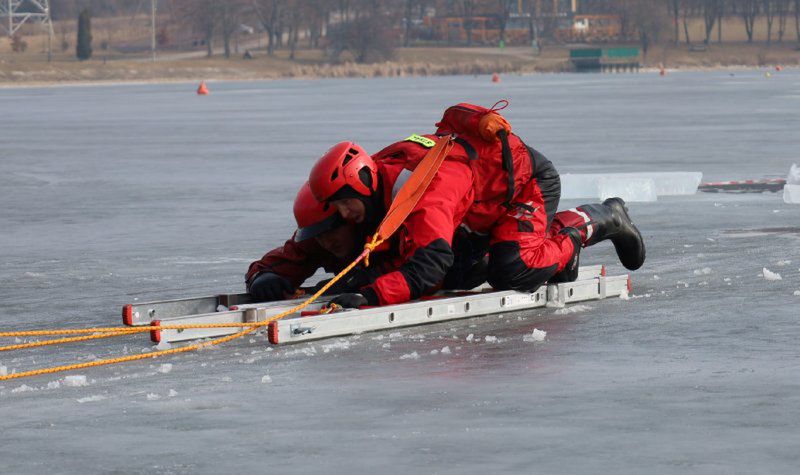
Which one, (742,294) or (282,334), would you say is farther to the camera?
(742,294)

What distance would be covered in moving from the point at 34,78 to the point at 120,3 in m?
82.0

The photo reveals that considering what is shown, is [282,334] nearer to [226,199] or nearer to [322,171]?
[322,171]

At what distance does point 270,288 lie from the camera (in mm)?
8414

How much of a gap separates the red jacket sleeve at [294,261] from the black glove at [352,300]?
712 mm

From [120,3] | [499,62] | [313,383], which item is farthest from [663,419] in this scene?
[120,3]

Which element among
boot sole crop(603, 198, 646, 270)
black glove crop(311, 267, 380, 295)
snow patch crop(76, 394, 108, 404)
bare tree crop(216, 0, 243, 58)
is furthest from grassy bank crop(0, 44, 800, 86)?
snow patch crop(76, 394, 108, 404)

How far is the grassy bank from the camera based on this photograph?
99.2 meters

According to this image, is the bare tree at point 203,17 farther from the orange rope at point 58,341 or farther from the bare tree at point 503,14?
the orange rope at point 58,341

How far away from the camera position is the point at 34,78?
3733 inches

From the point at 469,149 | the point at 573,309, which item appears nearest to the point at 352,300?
the point at 469,149

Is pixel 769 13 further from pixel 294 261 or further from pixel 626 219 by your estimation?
pixel 294 261

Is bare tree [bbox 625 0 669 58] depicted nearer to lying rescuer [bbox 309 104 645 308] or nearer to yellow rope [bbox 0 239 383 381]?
lying rescuer [bbox 309 104 645 308]

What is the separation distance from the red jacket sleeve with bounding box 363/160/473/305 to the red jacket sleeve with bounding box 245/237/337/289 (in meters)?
0.70

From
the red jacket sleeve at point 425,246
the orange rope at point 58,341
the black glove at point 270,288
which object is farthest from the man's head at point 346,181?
the orange rope at point 58,341
